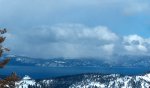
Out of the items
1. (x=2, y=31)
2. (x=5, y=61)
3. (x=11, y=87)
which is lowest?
(x=11, y=87)

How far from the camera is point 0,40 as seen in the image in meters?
30.4

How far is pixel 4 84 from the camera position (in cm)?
3122

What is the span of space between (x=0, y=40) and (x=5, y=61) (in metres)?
1.88

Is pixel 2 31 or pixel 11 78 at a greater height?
pixel 2 31

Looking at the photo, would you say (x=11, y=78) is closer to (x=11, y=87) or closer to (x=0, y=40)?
(x=11, y=87)

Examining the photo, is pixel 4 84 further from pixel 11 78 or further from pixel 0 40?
pixel 0 40

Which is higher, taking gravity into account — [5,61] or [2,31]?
[2,31]

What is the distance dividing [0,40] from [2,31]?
26.5 inches

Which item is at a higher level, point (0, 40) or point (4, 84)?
point (0, 40)

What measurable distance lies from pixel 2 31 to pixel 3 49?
1.29m

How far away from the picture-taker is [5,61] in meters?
31.5

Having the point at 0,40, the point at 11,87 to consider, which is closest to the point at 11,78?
the point at 11,87

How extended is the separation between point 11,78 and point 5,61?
1.35 metres

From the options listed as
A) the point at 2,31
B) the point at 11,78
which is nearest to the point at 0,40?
the point at 2,31
